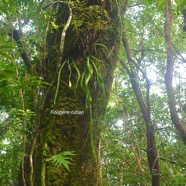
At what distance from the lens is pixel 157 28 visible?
5055 mm

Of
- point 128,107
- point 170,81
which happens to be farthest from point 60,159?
point 170,81

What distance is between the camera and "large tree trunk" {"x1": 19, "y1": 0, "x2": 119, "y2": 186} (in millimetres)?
1362

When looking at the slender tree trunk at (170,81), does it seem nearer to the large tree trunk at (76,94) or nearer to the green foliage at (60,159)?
the large tree trunk at (76,94)

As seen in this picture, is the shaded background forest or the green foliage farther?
the shaded background forest

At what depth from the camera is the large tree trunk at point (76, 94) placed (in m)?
1.36

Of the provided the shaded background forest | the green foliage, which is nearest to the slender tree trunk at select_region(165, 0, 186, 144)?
the shaded background forest

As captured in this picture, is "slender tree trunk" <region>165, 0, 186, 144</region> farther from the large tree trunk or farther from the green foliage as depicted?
the green foliage

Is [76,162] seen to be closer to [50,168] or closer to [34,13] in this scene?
[50,168]

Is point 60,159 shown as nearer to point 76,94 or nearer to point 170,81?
point 76,94

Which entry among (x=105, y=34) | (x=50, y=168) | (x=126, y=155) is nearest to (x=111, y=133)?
(x=126, y=155)

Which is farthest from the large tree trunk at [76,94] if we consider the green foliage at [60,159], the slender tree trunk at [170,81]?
the slender tree trunk at [170,81]

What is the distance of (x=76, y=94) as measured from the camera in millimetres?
1583

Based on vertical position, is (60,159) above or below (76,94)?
below

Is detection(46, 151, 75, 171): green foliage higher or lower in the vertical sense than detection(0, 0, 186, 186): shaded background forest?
lower
